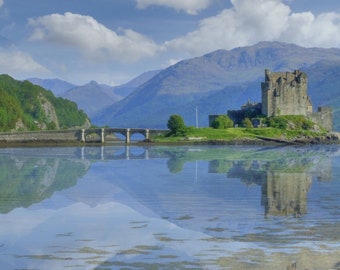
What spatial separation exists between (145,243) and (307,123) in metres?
104

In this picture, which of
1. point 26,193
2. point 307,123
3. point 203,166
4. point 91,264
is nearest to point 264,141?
point 307,123

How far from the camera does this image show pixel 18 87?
166750 mm

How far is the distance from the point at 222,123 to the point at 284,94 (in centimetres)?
1329

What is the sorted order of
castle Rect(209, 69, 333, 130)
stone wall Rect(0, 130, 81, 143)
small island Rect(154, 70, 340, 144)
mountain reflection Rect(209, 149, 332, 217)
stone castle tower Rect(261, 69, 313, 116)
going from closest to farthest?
mountain reflection Rect(209, 149, 332, 217) < small island Rect(154, 70, 340, 144) < stone wall Rect(0, 130, 81, 143) < stone castle tower Rect(261, 69, 313, 116) < castle Rect(209, 69, 333, 130)

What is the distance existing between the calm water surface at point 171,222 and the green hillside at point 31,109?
8718 centimetres


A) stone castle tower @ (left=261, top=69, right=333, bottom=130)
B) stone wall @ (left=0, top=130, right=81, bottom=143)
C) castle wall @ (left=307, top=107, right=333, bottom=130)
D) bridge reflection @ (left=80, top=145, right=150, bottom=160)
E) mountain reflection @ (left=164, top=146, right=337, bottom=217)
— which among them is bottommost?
mountain reflection @ (left=164, top=146, right=337, bottom=217)

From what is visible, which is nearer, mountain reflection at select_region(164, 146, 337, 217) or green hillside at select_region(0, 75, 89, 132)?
mountain reflection at select_region(164, 146, 337, 217)

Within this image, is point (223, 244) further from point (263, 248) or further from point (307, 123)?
point (307, 123)

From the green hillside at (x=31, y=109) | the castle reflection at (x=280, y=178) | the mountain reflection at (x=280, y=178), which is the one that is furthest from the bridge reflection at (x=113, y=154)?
the green hillside at (x=31, y=109)

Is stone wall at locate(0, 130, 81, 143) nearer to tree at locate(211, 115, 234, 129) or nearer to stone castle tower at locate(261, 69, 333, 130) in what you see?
tree at locate(211, 115, 234, 129)

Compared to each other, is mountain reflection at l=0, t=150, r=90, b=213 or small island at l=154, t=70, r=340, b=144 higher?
small island at l=154, t=70, r=340, b=144

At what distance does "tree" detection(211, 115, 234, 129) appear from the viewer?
120 m

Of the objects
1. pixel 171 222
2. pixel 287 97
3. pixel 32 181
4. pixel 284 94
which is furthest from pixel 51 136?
pixel 171 222

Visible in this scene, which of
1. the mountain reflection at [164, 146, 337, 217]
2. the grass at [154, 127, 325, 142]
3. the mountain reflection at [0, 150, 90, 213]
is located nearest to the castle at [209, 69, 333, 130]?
the grass at [154, 127, 325, 142]
